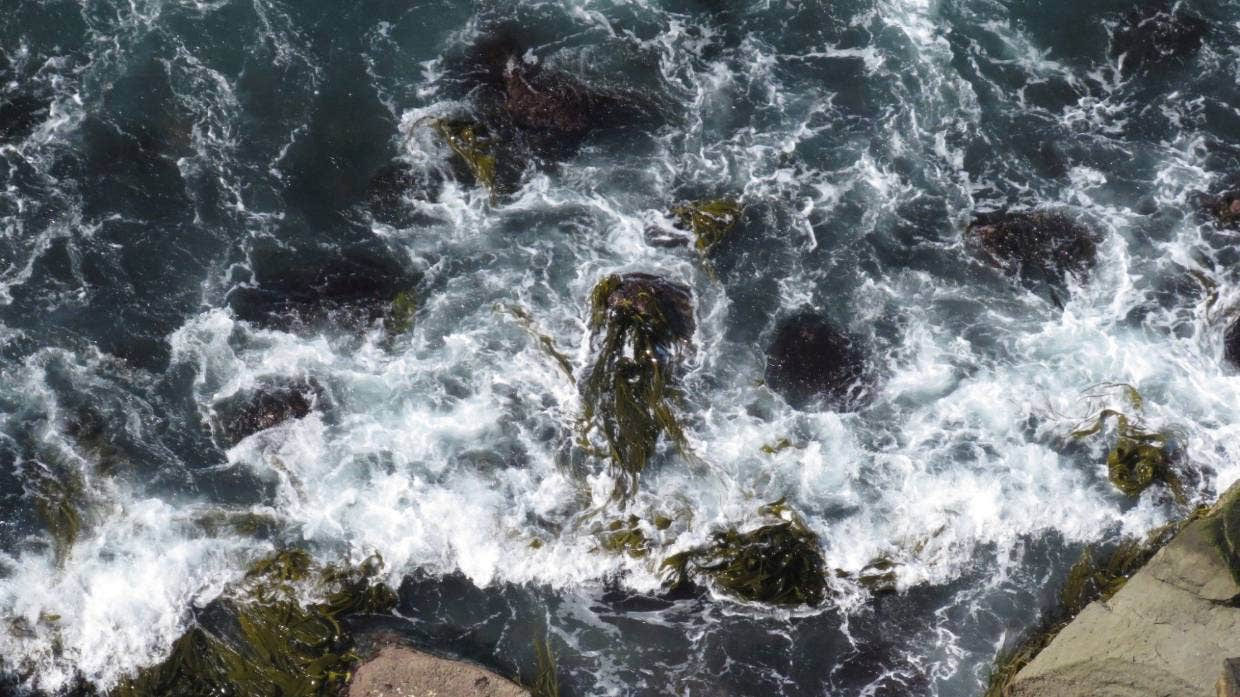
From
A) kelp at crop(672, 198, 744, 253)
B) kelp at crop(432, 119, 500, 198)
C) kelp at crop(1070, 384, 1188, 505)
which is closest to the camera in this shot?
kelp at crop(1070, 384, 1188, 505)

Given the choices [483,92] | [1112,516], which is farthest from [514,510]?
[1112,516]

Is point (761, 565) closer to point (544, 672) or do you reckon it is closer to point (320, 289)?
point (544, 672)

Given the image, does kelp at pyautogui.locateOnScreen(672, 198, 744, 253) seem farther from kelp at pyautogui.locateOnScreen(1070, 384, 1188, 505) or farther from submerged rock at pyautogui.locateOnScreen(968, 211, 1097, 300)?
kelp at pyautogui.locateOnScreen(1070, 384, 1188, 505)

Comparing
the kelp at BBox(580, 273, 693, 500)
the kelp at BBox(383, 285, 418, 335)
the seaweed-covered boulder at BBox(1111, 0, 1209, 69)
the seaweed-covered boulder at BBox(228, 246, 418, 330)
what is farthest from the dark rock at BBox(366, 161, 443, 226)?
the seaweed-covered boulder at BBox(1111, 0, 1209, 69)

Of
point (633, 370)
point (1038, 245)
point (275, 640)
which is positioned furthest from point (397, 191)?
point (1038, 245)

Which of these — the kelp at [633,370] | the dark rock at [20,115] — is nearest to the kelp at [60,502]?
the dark rock at [20,115]

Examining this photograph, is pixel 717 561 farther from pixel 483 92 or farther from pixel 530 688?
pixel 483 92
